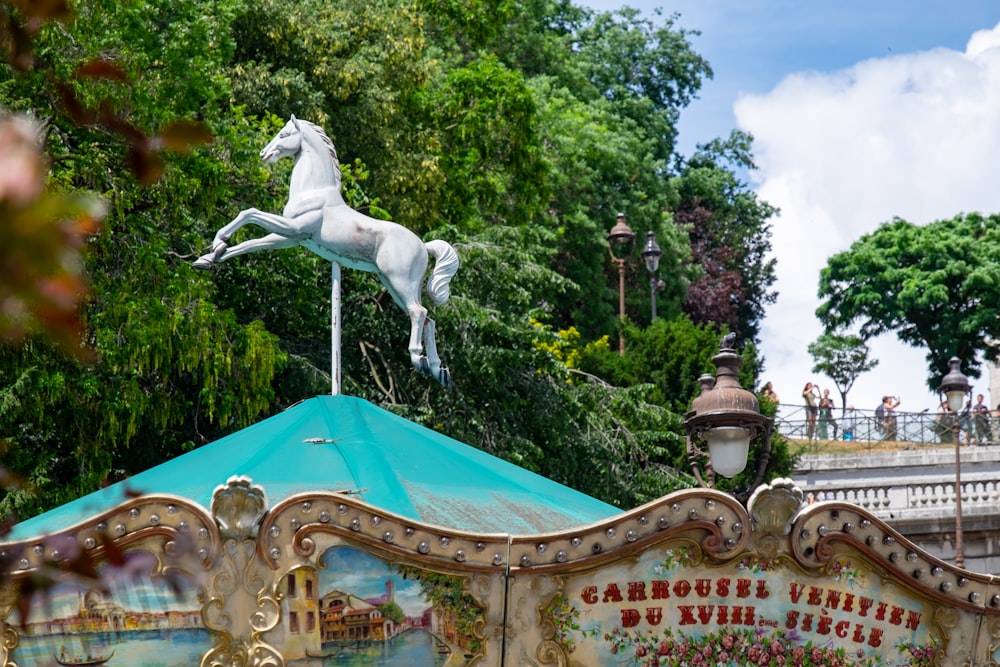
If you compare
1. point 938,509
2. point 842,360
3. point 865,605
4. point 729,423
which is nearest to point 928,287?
point 842,360

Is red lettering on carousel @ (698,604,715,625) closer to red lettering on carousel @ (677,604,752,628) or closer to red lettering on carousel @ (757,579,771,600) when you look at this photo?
red lettering on carousel @ (677,604,752,628)

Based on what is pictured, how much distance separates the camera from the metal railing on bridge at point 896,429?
138 feet

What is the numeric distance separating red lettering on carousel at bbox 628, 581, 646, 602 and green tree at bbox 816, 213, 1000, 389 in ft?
156

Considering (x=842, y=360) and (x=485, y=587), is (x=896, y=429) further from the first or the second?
(x=485, y=587)

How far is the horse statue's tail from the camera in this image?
11.2 metres

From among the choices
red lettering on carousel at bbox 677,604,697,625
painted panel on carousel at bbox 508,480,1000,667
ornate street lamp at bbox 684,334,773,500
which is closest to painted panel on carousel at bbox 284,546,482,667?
painted panel on carousel at bbox 508,480,1000,667

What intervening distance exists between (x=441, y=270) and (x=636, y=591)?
3.67m

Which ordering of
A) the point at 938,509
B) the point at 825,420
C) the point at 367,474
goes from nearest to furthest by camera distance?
1. the point at 367,474
2. the point at 938,509
3. the point at 825,420

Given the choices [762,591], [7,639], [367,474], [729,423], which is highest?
[729,423]

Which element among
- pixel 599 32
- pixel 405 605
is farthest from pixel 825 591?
pixel 599 32

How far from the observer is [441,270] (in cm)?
1127

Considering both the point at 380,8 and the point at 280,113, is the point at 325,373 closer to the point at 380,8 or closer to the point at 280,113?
the point at 280,113

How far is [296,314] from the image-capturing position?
19844 millimetres

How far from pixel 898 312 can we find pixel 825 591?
4924 centimetres
